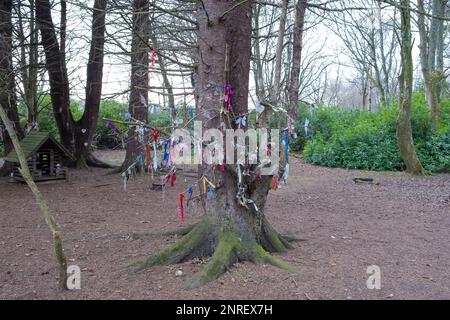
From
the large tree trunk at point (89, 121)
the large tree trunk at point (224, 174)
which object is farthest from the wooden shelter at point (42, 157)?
the large tree trunk at point (224, 174)

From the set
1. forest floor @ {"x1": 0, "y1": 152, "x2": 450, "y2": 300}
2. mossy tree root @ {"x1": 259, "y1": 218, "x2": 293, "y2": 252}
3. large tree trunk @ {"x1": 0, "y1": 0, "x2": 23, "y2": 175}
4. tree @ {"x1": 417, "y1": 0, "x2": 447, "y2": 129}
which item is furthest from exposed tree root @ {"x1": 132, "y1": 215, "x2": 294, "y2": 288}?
tree @ {"x1": 417, "y1": 0, "x2": 447, "y2": 129}

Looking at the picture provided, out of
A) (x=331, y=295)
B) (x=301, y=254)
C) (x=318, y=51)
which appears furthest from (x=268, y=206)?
(x=318, y=51)

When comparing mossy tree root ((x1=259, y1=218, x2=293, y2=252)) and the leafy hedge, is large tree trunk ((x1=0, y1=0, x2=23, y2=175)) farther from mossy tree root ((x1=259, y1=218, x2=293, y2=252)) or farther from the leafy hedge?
the leafy hedge

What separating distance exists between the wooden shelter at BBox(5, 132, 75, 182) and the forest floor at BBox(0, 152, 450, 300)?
50 centimetres

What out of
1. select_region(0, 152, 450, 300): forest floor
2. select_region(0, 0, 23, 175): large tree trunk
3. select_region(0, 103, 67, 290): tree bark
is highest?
select_region(0, 0, 23, 175): large tree trunk

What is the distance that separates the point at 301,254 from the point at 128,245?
78.1 inches

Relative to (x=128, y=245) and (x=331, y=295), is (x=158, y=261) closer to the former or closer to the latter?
(x=128, y=245)

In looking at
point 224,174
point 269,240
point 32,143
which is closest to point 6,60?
point 32,143

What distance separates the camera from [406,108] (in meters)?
12.5

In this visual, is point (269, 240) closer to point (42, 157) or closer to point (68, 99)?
point (42, 157)

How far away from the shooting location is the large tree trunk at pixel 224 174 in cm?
405

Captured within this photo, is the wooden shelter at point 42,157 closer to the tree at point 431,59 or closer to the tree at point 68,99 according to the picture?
the tree at point 68,99

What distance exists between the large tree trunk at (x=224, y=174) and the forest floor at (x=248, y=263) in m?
0.20

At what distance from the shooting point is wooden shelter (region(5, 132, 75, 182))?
32.0ft
